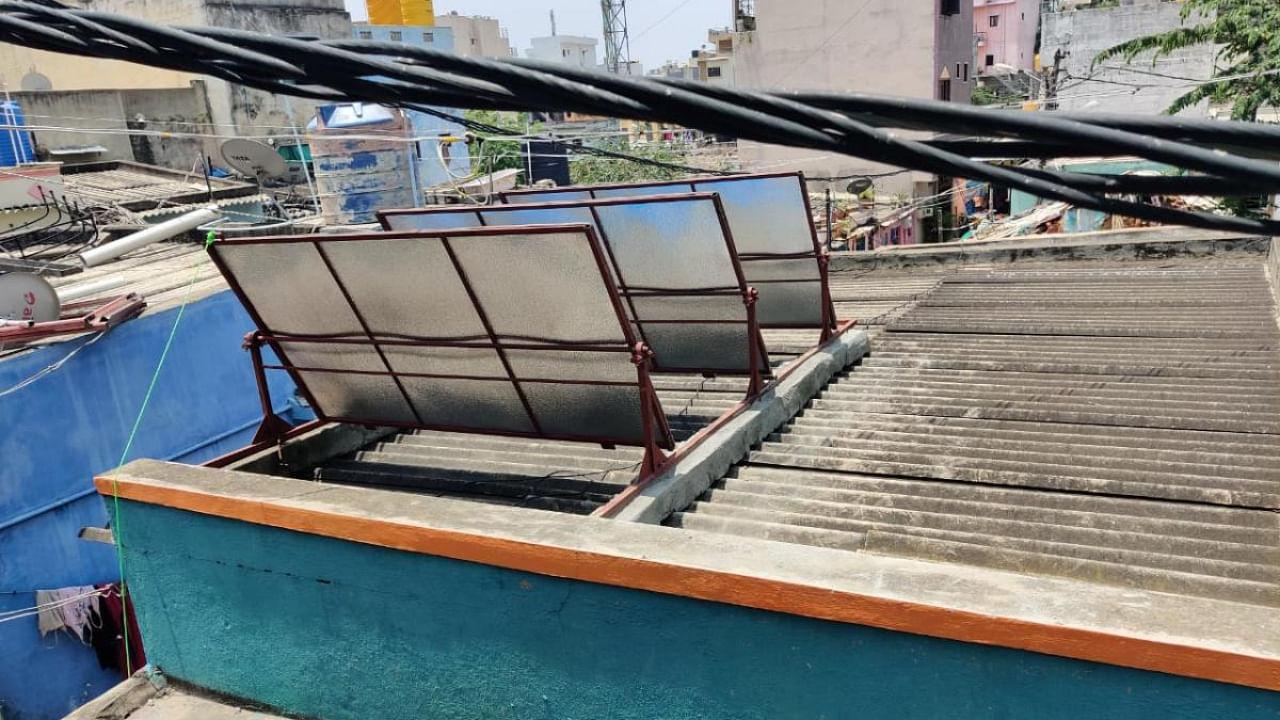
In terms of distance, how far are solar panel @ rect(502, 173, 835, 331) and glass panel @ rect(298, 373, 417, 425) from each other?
2.60 m

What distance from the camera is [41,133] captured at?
2553cm

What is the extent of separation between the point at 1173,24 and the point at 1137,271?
30.6 m

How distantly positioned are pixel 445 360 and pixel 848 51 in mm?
34065

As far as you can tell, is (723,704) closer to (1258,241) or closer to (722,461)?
(722,461)

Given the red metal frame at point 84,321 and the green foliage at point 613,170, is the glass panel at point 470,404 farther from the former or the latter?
the green foliage at point 613,170

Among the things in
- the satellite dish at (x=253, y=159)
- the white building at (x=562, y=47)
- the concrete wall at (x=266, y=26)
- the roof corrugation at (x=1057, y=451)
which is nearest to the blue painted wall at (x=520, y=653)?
the roof corrugation at (x=1057, y=451)

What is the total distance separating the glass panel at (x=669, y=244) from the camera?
5926 millimetres

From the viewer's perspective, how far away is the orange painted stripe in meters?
2.70

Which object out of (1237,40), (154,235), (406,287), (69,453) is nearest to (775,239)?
(406,287)

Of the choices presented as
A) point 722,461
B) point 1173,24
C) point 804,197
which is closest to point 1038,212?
point 1173,24

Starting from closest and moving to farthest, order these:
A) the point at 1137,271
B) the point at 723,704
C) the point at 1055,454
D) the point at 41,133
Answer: the point at 723,704
the point at 1055,454
the point at 1137,271
the point at 41,133

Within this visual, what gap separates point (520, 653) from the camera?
3928 mm

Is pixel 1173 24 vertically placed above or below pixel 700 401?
above

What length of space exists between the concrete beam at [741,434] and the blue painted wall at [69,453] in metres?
8.85
